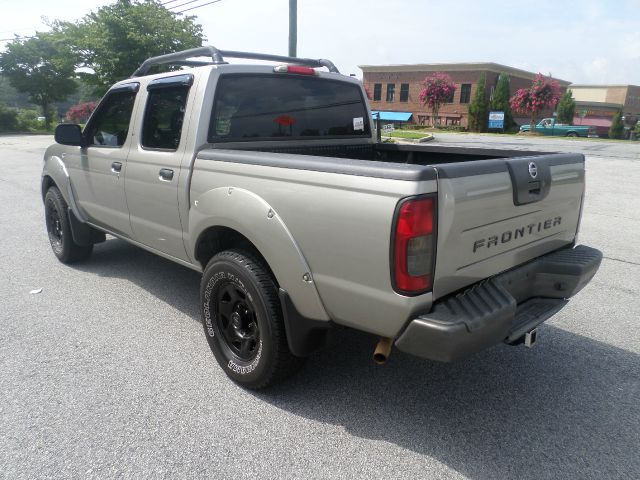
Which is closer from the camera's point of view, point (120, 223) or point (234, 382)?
point (234, 382)

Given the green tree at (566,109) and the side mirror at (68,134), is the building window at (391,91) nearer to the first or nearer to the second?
the green tree at (566,109)

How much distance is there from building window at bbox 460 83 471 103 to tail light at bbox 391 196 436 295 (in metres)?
50.8

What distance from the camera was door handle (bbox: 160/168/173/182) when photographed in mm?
3484

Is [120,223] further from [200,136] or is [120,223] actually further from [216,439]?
[216,439]

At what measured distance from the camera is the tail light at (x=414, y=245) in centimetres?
210

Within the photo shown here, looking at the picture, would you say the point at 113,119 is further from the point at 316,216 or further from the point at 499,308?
the point at 499,308

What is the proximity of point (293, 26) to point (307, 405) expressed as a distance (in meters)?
10.4

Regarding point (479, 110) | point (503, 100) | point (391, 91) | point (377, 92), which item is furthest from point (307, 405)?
point (377, 92)

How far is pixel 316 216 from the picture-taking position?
2.40 metres

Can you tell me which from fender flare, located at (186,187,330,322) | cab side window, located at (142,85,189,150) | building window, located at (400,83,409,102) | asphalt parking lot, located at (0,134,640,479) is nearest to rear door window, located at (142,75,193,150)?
cab side window, located at (142,85,189,150)

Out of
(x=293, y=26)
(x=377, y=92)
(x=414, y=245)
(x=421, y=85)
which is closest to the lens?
(x=414, y=245)

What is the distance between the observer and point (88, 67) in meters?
30.9

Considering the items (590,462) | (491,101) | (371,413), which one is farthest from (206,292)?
(491,101)

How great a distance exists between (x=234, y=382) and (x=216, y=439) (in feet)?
1.83
